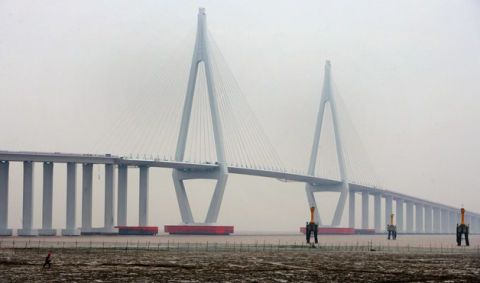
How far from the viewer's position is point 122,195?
12144 cm

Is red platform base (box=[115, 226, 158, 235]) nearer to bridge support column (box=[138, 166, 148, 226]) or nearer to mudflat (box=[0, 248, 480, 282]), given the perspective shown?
bridge support column (box=[138, 166, 148, 226])

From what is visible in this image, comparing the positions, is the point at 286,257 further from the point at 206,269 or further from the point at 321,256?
the point at 206,269

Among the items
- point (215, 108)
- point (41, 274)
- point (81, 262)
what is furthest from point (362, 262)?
point (215, 108)

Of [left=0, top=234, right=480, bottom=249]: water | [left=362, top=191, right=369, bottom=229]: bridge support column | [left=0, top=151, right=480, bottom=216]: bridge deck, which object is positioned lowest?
[left=0, top=234, right=480, bottom=249]: water

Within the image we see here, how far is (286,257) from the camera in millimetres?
69500

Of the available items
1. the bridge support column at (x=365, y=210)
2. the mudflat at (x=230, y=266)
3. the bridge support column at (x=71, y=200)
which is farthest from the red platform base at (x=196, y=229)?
the bridge support column at (x=365, y=210)

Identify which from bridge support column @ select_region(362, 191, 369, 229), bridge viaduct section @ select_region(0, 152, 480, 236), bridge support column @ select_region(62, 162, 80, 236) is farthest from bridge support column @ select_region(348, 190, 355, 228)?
bridge support column @ select_region(62, 162, 80, 236)

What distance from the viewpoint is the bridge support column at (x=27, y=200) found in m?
108

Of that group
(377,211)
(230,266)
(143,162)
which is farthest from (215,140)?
(377,211)

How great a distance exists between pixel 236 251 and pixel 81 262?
19182 millimetres

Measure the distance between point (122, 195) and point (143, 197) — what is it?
349cm

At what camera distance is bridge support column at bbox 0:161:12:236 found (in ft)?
351

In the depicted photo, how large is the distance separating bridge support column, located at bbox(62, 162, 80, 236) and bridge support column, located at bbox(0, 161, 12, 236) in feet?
21.3

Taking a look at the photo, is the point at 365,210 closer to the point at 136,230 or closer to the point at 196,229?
the point at 196,229
